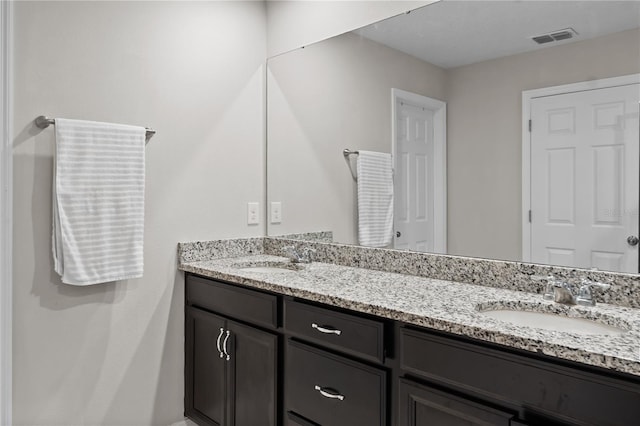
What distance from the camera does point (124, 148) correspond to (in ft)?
6.45

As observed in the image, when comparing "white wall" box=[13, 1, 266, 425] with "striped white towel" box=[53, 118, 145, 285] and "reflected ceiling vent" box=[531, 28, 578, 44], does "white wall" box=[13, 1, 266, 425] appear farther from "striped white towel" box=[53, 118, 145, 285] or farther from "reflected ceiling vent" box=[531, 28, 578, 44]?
"reflected ceiling vent" box=[531, 28, 578, 44]

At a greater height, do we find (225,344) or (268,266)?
(268,266)

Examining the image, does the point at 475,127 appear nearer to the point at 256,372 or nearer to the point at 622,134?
the point at 622,134

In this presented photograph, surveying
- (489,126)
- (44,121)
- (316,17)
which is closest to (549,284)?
(489,126)

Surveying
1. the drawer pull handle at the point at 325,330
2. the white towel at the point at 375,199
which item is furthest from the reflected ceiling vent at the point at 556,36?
the drawer pull handle at the point at 325,330

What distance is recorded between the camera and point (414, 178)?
2008mm

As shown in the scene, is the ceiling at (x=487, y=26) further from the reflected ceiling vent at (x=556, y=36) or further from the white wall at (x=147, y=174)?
the white wall at (x=147, y=174)

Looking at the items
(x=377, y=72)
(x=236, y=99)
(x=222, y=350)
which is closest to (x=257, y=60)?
(x=236, y=99)

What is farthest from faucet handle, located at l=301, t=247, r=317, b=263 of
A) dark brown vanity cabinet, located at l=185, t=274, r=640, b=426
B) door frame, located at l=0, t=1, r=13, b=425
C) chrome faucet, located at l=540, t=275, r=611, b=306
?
door frame, located at l=0, t=1, r=13, b=425

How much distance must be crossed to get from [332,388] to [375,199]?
94 centimetres

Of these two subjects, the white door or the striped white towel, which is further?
the striped white towel

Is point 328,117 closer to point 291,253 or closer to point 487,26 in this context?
point 291,253

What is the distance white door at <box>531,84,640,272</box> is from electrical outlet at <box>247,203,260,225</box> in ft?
4.77

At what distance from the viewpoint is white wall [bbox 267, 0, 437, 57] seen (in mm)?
2109
